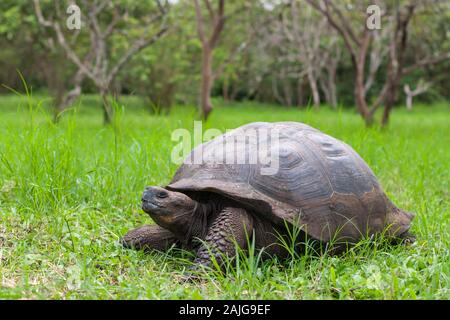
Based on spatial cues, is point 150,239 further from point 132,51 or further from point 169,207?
point 132,51

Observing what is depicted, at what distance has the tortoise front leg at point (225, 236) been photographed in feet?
8.29

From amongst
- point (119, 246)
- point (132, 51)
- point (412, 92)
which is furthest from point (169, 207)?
point (412, 92)

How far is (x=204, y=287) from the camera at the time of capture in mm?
2352

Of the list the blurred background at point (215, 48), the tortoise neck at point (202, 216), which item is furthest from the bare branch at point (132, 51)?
the tortoise neck at point (202, 216)

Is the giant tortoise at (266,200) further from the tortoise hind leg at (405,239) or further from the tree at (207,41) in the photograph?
the tree at (207,41)

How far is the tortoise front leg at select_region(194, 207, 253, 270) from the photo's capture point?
2.53 m

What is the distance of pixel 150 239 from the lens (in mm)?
2863

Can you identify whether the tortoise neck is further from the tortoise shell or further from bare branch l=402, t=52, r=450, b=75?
bare branch l=402, t=52, r=450, b=75

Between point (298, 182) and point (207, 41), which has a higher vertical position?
point (207, 41)

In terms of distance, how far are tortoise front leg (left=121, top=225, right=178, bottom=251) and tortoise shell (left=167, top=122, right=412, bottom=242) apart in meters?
0.28

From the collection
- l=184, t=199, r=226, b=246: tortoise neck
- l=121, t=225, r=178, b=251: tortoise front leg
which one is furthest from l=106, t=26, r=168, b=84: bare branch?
l=184, t=199, r=226, b=246: tortoise neck

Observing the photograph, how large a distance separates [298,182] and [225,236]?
0.48m
